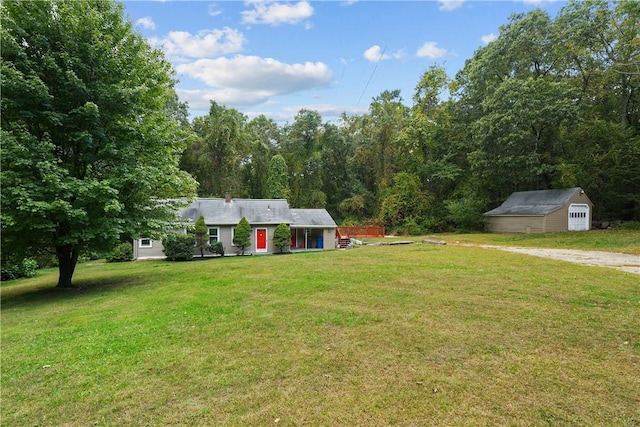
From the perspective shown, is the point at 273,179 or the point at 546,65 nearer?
the point at 546,65

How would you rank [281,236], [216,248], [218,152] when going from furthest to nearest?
[218,152], [281,236], [216,248]

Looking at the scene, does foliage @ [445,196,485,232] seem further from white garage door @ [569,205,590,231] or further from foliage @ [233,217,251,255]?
foliage @ [233,217,251,255]

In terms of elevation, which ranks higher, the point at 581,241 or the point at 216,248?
the point at 581,241

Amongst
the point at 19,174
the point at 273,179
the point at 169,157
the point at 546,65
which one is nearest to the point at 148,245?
the point at 169,157

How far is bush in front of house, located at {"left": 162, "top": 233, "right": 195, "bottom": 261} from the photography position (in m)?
18.7

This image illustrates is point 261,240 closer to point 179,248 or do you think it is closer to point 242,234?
point 242,234

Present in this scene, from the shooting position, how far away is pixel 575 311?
5.65 m

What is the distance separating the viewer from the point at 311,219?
24.0 m

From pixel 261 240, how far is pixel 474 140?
20.6 metres

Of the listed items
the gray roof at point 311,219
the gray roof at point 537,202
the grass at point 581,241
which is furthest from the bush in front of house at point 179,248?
the gray roof at point 537,202

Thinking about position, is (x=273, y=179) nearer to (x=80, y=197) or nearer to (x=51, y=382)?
(x=80, y=197)

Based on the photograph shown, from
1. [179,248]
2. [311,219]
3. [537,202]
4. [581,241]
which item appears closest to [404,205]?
[537,202]

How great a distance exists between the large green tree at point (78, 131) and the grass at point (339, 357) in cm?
277

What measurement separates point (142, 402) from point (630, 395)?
4.75 meters
